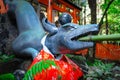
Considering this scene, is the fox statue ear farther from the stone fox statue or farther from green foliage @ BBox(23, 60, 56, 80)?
green foliage @ BBox(23, 60, 56, 80)

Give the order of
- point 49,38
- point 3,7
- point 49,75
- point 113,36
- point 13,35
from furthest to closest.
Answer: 1. point 13,35
2. point 3,7
3. point 49,38
4. point 49,75
5. point 113,36

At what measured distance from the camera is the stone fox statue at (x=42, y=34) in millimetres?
2738

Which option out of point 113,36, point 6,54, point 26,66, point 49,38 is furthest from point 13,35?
point 113,36

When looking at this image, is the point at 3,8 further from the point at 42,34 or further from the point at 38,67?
the point at 38,67

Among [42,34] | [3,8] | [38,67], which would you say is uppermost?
[3,8]

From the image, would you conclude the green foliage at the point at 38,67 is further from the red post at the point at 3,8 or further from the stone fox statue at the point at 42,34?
the red post at the point at 3,8

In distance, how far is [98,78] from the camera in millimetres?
4207

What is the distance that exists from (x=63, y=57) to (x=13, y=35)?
1.45 metres

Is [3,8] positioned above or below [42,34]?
above

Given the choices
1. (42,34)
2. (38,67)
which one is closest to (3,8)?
(42,34)

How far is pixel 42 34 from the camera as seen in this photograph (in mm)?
3367

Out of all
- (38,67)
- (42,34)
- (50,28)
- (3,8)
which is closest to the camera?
(38,67)

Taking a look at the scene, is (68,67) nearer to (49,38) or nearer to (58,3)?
(49,38)

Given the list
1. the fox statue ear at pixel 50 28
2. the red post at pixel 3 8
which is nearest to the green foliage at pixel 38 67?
the fox statue ear at pixel 50 28
